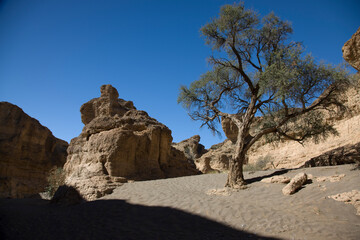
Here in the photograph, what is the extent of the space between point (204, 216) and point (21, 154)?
2752cm

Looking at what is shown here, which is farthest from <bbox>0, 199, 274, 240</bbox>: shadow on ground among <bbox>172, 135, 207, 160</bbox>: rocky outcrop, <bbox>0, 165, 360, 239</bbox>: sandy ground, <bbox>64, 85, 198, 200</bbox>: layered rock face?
<bbox>172, 135, 207, 160</bbox>: rocky outcrop

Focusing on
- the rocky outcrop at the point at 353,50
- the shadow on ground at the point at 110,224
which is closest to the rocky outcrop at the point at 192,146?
the shadow on ground at the point at 110,224

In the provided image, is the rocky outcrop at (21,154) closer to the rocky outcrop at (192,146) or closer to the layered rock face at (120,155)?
the layered rock face at (120,155)

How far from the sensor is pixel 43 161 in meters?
28.6

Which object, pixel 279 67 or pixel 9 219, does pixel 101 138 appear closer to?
pixel 9 219

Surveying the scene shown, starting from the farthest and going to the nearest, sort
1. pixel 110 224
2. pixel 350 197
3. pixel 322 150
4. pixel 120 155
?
pixel 322 150, pixel 120 155, pixel 350 197, pixel 110 224

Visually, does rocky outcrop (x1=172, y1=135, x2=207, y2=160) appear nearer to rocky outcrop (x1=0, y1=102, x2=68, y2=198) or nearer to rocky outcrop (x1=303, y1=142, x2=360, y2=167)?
rocky outcrop (x1=0, y1=102, x2=68, y2=198)

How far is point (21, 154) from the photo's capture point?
1054 inches

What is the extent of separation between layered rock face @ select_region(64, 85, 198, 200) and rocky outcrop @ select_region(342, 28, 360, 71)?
11.3 meters

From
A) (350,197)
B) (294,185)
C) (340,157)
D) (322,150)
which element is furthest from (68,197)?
(322,150)

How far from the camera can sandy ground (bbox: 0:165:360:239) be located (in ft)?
19.1

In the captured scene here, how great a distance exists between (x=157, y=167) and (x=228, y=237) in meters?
10.2

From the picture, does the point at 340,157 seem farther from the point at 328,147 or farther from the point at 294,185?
the point at 328,147

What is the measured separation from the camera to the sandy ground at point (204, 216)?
19.1 ft
